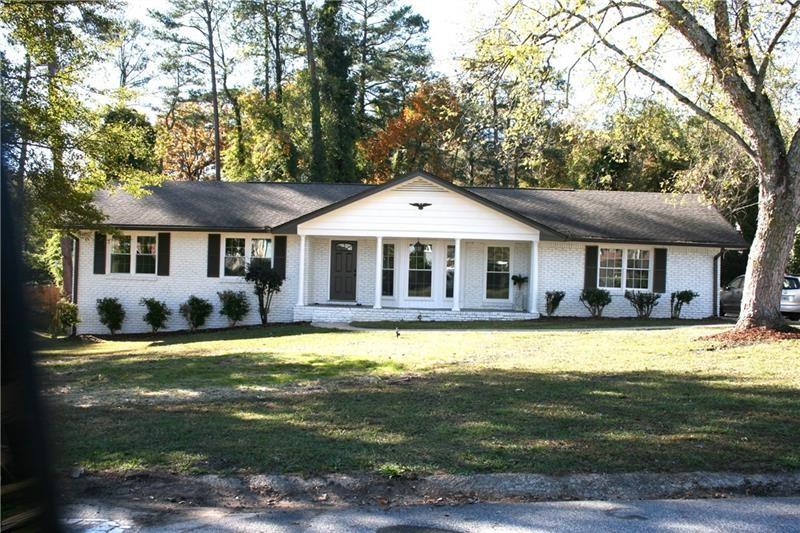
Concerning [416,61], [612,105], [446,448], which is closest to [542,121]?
[612,105]

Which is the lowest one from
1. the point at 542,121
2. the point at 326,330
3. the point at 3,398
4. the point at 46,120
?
the point at 326,330

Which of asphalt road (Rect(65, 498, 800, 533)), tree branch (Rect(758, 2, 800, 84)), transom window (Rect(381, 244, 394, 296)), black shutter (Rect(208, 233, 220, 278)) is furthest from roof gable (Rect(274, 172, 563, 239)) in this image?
asphalt road (Rect(65, 498, 800, 533))

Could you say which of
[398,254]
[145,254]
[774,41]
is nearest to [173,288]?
[145,254]

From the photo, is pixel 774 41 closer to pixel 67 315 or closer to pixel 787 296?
pixel 787 296

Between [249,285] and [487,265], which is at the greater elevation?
[487,265]

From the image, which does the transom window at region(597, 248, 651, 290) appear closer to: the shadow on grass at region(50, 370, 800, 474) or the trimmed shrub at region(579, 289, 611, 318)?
the trimmed shrub at region(579, 289, 611, 318)

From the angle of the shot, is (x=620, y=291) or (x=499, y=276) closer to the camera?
(x=620, y=291)

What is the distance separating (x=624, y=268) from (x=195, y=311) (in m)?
13.6

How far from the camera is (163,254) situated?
875 inches

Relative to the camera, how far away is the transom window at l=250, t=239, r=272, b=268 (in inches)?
883

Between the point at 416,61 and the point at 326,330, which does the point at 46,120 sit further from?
the point at 416,61

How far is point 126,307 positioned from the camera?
871 inches

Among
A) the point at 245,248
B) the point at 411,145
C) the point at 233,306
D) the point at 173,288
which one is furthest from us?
the point at 411,145

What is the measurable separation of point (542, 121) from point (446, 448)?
12.3 metres
